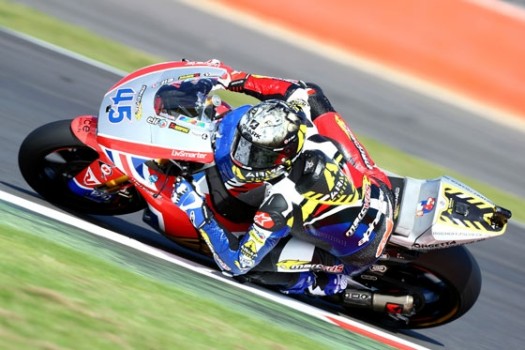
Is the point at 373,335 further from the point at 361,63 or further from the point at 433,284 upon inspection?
the point at 361,63

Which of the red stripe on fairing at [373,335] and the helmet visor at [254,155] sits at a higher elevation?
the helmet visor at [254,155]

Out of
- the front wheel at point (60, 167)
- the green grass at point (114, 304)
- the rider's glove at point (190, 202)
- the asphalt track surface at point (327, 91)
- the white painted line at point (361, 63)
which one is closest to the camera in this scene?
the green grass at point (114, 304)

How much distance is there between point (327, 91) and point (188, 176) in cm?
717

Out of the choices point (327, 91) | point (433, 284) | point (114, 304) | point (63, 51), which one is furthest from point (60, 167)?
point (327, 91)

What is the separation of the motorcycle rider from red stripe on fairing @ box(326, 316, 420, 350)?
36 centimetres

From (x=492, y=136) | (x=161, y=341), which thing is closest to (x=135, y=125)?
(x=161, y=341)

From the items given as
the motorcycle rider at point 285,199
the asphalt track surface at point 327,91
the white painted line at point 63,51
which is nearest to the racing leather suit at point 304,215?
the motorcycle rider at point 285,199

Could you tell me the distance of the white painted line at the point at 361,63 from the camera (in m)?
13.4

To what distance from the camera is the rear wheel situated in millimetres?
5789

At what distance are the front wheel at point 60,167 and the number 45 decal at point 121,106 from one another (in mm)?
294

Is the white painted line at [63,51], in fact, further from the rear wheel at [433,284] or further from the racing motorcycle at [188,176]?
the rear wheel at [433,284]

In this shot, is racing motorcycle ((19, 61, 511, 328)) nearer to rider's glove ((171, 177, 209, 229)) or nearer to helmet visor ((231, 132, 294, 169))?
rider's glove ((171, 177, 209, 229))

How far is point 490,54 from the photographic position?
13352mm

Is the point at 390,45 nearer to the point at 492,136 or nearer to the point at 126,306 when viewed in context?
the point at 492,136
